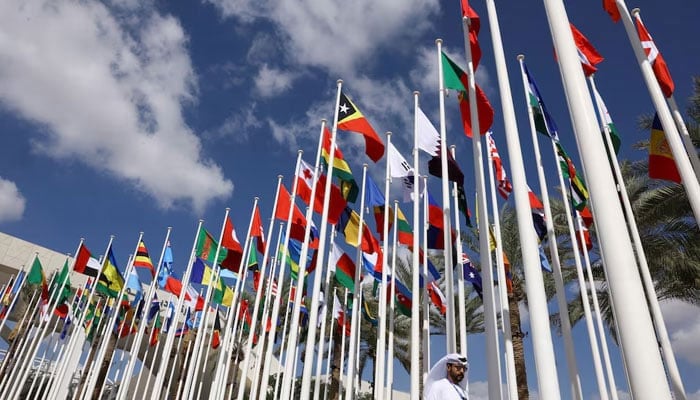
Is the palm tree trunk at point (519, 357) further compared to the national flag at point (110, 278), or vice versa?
the national flag at point (110, 278)

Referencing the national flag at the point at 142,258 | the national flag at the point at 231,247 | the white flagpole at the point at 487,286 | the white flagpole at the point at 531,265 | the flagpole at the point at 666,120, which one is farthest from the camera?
the national flag at the point at 142,258

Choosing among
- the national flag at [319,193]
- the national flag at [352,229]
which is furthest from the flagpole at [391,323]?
the national flag at [319,193]

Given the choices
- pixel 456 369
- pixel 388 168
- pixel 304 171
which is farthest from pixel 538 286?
pixel 304 171

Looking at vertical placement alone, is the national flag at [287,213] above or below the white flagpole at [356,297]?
above

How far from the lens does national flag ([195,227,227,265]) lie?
16141 mm

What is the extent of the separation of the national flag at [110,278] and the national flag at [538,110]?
1601cm

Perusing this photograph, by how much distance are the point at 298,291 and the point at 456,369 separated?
180 inches

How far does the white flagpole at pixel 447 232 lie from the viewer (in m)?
7.77

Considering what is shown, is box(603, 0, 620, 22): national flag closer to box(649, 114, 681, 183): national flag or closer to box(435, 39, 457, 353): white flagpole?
box(649, 114, 681, 183): national flag

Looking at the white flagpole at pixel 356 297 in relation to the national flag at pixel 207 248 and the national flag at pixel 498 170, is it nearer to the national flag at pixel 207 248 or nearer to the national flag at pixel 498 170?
the national flag at pixel 498 170

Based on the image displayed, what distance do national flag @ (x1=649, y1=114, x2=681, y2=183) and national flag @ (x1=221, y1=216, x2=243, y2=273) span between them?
11.2 metres

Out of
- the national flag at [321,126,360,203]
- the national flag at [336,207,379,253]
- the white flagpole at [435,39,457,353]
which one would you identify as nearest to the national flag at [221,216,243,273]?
the national flag at [336,207,379,253]

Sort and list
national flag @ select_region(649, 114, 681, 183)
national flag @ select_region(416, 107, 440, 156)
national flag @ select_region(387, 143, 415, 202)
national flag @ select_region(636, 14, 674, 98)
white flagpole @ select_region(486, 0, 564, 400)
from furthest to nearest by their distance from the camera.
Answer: national flag @ select_region(387, 143, 415, 202) → national flag @ select_region(416, 107, 440, 156) → national flag @ select_region(649, 114, 681, 183) → national flag @ select_region(636, 14, 674, 98) → white flagpole @ select_region(486, 0, 564, 400)

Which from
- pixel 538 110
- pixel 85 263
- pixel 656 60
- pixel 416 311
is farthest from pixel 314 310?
pixel 85 263
